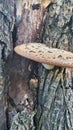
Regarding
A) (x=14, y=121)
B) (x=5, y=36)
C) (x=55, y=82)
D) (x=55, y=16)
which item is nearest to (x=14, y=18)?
(x=5, y=36)

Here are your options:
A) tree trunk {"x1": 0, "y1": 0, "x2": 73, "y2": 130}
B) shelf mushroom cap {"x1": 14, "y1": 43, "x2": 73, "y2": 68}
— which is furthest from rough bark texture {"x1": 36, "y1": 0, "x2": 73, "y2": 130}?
shelf mushroom cap {"x1": 14, "y1": 43, "x2": 73, "y2": 68}

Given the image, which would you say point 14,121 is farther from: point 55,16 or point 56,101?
point 55,16

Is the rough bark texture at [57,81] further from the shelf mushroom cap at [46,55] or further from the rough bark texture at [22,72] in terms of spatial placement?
the shelf mushroom cap at [46,55]

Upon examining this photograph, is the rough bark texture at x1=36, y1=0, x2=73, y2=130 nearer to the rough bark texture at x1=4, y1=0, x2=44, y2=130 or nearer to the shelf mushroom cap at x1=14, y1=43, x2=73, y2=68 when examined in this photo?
the rough bark texture at x1=4, y1=0, x2=44, y2=130

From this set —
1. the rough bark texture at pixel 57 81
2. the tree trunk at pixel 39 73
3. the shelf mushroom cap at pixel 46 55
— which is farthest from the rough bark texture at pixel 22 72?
the shelf mushroom cap at pixel 46 55

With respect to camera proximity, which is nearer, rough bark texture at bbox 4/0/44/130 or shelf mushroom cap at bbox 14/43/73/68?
shelf mushroom cap at bbox 14/43/73/68
